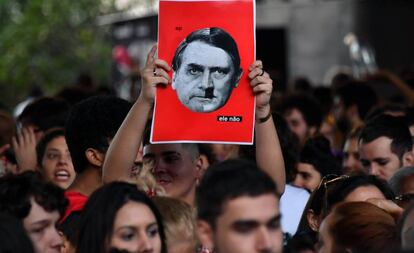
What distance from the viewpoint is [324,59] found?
24.7 m

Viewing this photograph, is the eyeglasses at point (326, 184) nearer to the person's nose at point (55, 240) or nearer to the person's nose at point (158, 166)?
the person's nose at point (158, 166)

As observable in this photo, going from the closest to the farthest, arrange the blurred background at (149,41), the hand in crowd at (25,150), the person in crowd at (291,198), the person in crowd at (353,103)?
1. the person in crowd at (291,198)
2. the hand in crowd at (25,150)
3. the person in crowd at (353,103)
4. the blurred background at (149,41)

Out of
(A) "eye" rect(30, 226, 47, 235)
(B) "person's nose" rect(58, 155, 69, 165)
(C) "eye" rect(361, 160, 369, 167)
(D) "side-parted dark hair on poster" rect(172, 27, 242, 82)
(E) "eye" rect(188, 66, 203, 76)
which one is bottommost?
(A) "eye" rect(30, 226, 47, 235)

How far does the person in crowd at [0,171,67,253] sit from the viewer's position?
Result: 22.8 feet

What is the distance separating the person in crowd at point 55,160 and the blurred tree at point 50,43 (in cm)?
1636

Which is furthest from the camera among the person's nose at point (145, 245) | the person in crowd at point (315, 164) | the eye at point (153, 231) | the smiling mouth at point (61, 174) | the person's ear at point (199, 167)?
the person in crowd at point (315, 164)

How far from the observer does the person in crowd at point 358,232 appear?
6.68m

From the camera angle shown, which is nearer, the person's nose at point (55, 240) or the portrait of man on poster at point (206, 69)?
the person's nose at point (55, 240)

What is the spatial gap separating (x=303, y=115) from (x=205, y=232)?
Result: 7901 mm

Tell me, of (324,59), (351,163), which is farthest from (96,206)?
(324,59)

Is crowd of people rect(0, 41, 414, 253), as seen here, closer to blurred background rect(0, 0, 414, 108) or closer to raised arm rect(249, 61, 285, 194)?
raised arm rect(249, 61, 285, 194)

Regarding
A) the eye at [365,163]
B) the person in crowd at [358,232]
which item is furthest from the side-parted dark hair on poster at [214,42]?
the eye at [365,163]

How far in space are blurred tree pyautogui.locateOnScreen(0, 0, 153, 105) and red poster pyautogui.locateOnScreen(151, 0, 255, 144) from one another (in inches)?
747

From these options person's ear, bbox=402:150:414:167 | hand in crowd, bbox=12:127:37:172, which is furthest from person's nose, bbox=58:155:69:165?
person's ear, bbox=402:150:414:167
